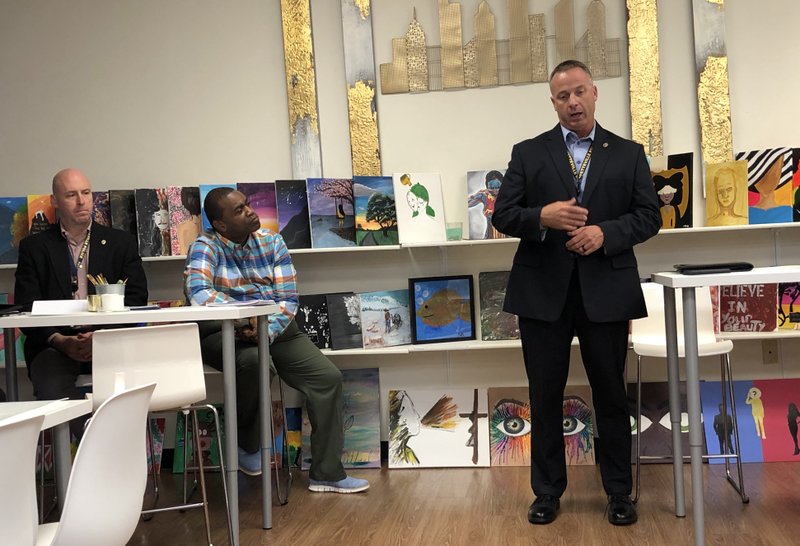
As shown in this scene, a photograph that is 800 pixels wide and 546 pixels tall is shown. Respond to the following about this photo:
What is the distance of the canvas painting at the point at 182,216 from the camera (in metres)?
4.65

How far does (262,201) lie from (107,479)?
2972 millimetres

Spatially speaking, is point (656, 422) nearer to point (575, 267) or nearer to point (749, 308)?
point (749, 308)

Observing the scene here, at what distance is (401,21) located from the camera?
471 cm

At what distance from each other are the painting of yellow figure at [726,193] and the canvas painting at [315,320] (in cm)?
206

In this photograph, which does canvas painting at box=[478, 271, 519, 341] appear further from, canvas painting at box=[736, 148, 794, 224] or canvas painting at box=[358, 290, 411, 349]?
canvas painting at box=[736, 148, 794, 224]

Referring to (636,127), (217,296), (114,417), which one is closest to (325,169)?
(217,296)

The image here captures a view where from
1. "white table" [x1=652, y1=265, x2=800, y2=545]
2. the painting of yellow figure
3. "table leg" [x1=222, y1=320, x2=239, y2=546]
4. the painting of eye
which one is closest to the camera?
"white table" [x1=652, y1=265, x2=800, y2=545]

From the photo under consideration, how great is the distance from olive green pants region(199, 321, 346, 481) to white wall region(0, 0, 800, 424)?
75 cm

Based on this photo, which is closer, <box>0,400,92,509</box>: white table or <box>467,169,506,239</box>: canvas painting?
<box>0,400,92,509</box>: white table

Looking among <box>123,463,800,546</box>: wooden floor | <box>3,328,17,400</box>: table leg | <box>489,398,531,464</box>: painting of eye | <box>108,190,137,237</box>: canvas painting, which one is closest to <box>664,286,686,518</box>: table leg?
<box>123,463,800,546</box>: wooden floor

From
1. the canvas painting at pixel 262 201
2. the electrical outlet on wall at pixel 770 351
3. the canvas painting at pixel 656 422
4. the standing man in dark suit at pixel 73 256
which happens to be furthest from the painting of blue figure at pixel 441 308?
the electrical outlet on wall at pixel 770 351

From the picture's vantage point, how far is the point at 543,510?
10.9 ft

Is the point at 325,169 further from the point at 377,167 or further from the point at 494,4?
the point at 494,4

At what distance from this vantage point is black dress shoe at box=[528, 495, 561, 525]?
3.32m
